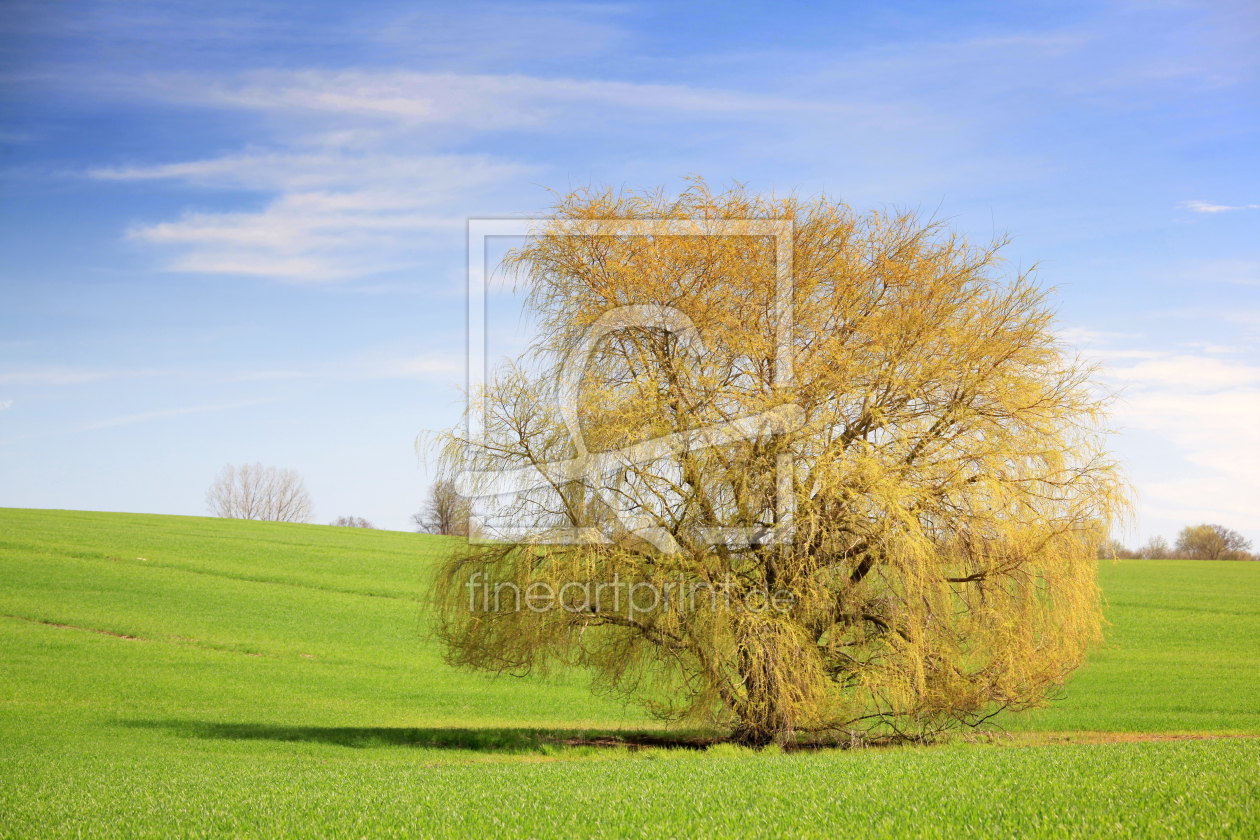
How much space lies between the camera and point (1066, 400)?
15664 mm

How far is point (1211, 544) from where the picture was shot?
9444 cm

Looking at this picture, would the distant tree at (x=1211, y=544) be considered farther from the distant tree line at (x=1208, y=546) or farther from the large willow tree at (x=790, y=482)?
the large willow tree at (x=790, y=482)

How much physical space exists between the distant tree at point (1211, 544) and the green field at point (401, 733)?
48345mm

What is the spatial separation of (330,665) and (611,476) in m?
19.6

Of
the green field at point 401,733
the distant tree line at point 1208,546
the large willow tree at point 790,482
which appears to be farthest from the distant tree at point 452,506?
the distant tree line at point 1208,546

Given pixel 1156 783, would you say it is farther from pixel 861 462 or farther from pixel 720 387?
pixel 720 387

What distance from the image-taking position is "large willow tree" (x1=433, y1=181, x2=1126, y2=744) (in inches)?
574

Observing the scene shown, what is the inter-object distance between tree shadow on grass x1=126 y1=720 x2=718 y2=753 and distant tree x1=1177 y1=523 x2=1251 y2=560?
97139 millimetres

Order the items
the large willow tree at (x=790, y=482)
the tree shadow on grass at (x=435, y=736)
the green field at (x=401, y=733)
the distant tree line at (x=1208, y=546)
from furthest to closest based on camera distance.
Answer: the distant tree line at (x=1208, y=546) → the tree shadow on grass at (x=435, y=736) → the large willow tree at (x=790, y=482) → the green field at (x=401, y=733)

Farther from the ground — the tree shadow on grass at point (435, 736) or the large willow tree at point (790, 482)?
the large willow tree at point (790, 482)

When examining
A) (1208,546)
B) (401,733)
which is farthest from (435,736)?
(1208,546)

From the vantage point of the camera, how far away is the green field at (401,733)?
27.3 ft

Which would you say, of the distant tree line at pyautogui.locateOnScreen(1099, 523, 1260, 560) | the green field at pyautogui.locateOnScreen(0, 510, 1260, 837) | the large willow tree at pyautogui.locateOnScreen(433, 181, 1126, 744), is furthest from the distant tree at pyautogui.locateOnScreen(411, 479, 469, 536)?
the distant tree line at pyautogui.locateOnScreen(1099, 523, 1260, 560)

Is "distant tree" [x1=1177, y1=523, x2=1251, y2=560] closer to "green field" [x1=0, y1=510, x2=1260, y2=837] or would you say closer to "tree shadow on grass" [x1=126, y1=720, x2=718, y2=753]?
"green field" [x1=0, y1=510, x2=1260, y2=837]
